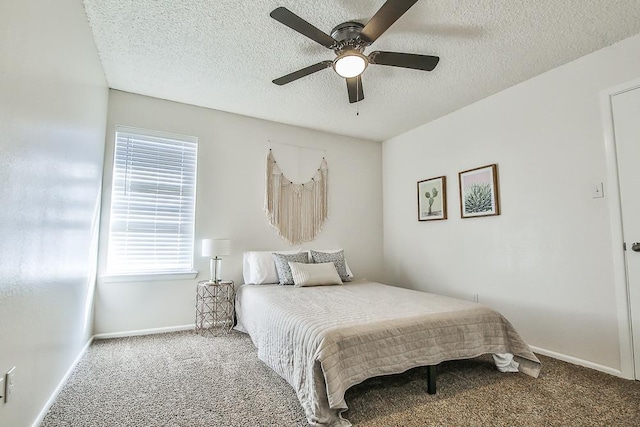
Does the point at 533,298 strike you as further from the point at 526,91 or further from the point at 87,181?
the point at 87,181

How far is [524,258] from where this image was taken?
9.96 feet

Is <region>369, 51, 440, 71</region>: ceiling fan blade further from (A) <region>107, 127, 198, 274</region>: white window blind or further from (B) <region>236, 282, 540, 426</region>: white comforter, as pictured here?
(A) <region>107, 127, 198, 274</region>: white window blind

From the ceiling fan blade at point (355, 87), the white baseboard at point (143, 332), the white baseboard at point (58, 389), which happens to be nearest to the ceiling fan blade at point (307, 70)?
the ceiling fan blade at point (355, 87)

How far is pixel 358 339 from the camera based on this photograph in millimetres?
1867

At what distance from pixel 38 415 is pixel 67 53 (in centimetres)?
210

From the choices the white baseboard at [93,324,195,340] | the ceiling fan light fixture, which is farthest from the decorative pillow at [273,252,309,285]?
the ceiling fan light fixture

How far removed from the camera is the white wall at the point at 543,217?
2.53 meters

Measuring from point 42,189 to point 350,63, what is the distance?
200 centimetres

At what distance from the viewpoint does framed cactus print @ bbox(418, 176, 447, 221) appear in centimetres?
393

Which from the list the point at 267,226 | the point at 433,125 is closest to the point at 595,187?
the point at 433,125

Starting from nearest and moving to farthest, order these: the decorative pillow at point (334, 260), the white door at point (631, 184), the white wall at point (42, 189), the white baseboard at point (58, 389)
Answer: the white wall at point (42, 189) < the white baseboard at point (58, 389) < the white door at point (631, 184) < the decorative pillow at point (334, 260)

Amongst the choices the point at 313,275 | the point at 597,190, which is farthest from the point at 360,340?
the point at 597,190

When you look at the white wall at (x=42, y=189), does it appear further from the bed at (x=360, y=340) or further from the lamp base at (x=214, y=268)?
the bed at (x=360, y=340)

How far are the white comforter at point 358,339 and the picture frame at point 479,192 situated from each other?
1.28 meters
